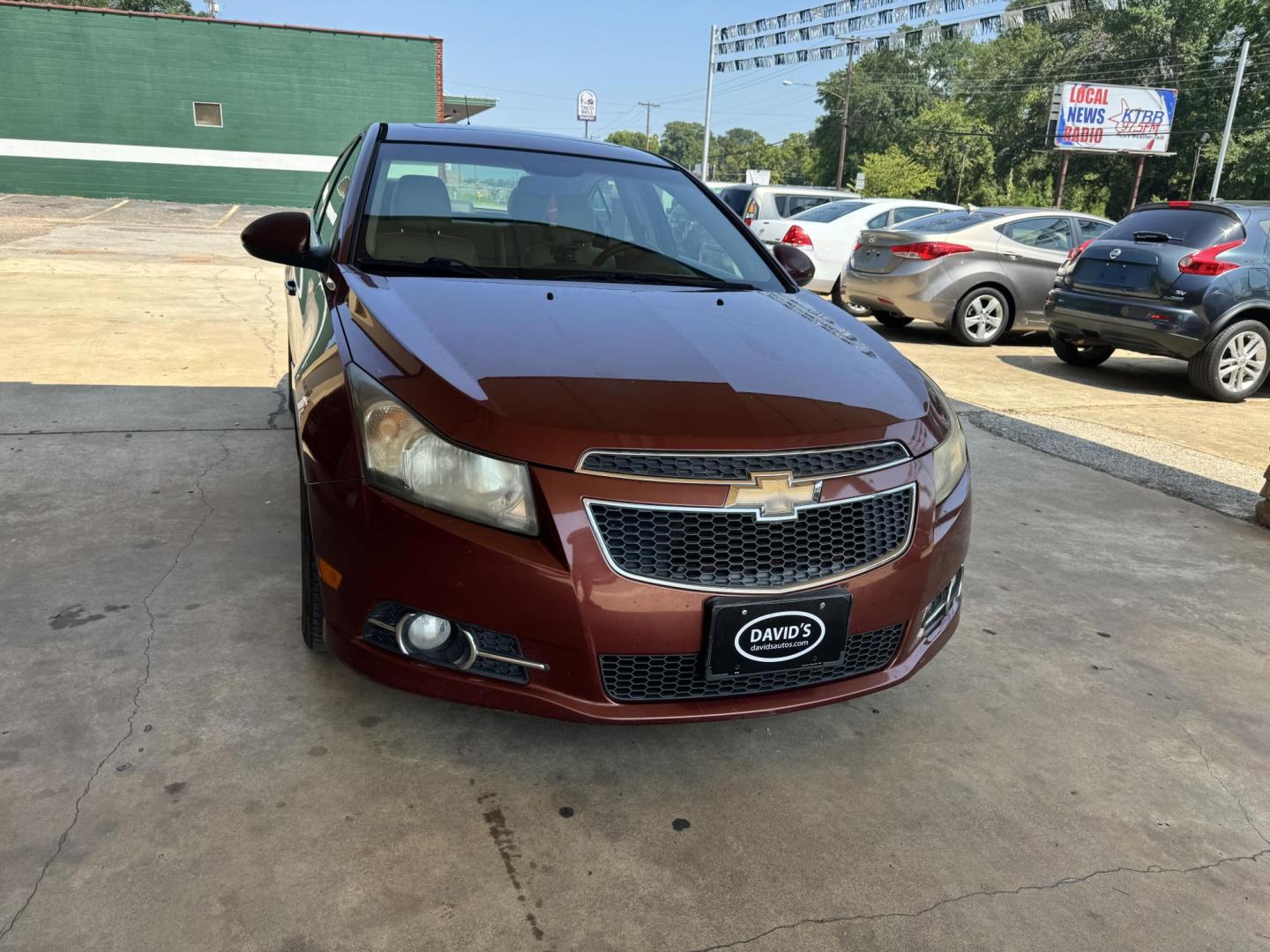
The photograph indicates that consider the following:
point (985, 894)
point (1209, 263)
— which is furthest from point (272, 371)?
point (1209, 263)

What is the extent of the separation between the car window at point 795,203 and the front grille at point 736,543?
11204mm

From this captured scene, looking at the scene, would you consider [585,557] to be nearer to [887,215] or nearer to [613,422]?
[613,422]

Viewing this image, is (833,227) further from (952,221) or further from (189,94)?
(189,94)

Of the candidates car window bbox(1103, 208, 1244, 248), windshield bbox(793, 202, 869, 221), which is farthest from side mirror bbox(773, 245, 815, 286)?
windshield bbox(793, 202, 869, 221)

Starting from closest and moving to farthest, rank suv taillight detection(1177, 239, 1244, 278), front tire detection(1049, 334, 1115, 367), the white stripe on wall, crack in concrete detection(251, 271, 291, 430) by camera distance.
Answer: crack in concrete detection(251, 271, 291, 430)
suv taillight detection(1177, 239, 1244, 278)
front tire detection(1049, 334, 1115, 367)
the white stripe on wall

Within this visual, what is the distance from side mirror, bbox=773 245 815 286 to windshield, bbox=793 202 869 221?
24.6ft

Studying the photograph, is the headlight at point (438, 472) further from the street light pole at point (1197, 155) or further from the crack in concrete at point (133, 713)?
the street light pole at point (1197, 155)

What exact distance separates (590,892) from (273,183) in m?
24.0

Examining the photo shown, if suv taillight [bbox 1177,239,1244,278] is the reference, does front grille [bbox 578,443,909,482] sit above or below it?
below

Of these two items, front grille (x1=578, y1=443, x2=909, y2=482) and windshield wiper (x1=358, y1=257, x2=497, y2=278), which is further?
windshield wiper (x1=358, y1=257, x2=497, y2=278)

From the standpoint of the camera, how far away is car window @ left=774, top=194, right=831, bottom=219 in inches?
501

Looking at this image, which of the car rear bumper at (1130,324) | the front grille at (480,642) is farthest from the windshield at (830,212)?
the front grille at (480,642)

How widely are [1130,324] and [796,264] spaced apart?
15.4ft

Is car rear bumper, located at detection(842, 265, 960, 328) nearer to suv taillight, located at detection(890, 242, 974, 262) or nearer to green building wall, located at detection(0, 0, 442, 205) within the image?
suv taillight, located at detection(890, 242, 974, 262)
